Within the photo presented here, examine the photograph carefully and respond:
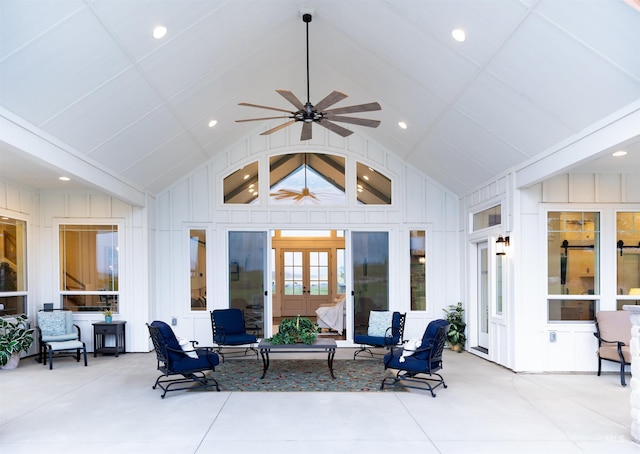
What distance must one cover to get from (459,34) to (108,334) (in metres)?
7.30

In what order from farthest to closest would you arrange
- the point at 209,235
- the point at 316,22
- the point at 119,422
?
1. the point at 209,235
2. the point at 316,22
3. the point at 119,422

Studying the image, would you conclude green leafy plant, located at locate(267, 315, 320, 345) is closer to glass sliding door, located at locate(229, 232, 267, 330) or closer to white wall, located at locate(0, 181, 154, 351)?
glass sliding door, located at locate(229, 232, 267, 330)

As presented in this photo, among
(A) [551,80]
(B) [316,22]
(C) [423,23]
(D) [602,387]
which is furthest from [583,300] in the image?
(B) [316,22]

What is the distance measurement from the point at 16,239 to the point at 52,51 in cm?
528

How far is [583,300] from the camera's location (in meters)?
6.97

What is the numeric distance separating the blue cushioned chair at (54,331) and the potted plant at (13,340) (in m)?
0.25

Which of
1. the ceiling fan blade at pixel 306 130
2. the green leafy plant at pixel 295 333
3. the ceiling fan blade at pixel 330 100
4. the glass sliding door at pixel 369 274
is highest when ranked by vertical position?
the ceiling fan blade at pixel 330 100

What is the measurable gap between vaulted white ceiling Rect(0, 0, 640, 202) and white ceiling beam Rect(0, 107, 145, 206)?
0.02 meters

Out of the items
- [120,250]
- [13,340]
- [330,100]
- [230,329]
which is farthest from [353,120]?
[13,340]

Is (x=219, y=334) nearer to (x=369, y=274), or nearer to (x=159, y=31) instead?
(x=369, y=274)

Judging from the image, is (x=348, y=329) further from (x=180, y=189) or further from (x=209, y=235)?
(x=180, y=189)

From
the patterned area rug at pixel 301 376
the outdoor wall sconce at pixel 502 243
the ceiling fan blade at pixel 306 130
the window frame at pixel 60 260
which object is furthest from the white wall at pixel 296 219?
the ceiling fan blade at pixel 306 130

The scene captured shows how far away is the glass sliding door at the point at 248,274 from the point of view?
9266 mm

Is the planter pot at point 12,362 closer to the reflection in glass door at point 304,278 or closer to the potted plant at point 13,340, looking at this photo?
the potted plant at point 13,340
